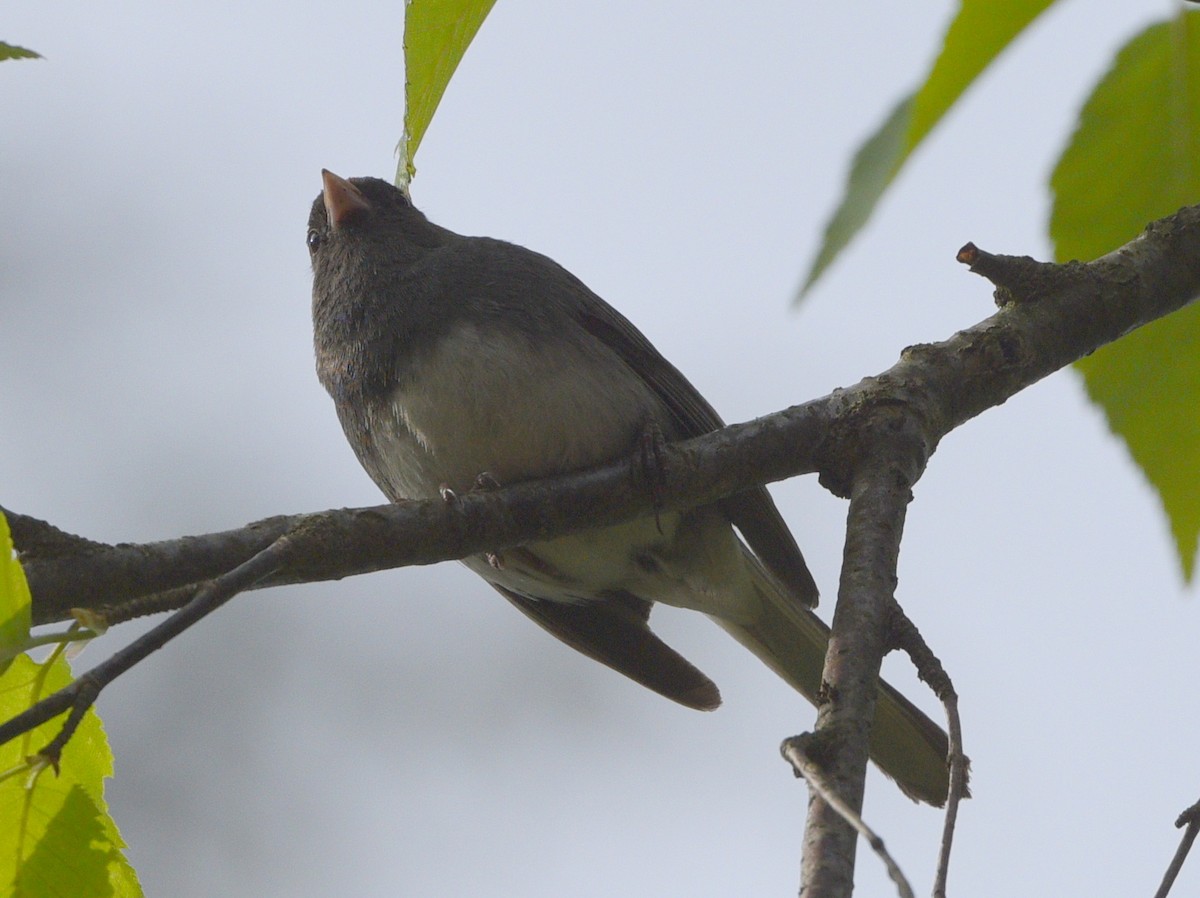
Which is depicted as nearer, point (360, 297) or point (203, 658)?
point (360, 297)

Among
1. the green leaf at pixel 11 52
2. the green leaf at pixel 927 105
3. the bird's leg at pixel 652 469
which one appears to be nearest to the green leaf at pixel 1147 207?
the green leaf at pixel 927 105

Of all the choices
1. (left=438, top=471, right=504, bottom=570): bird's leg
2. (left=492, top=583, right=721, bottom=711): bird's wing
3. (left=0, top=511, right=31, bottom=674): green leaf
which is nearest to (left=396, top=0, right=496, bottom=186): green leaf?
(left=0, top=511, right=31, bottom=674): green leaf

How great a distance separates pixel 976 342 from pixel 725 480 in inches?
19.2

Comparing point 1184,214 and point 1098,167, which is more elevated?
point 1184,214

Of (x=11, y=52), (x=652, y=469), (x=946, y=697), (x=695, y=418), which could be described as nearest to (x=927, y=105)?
(x=11, y=52)

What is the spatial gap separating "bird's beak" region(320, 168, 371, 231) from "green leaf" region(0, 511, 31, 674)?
3144 mm

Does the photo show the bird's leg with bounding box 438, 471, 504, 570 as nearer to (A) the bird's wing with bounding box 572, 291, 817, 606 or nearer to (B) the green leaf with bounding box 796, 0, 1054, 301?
(A) the bird's wing with bounding box 572, 291, 817, 606

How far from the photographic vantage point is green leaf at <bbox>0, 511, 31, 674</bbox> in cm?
108

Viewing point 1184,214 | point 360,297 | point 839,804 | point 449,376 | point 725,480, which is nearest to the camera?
point 839,804

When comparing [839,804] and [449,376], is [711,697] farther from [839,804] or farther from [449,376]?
[839,804]

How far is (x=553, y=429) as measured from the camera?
3188 millimetres

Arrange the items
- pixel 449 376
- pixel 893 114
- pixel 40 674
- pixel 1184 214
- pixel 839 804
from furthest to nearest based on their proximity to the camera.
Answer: pixel 449 376 → pixel 1184 214 → pixel 40 674 → pixel 839 804 → pixel 893 114

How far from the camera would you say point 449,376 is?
10.5ft

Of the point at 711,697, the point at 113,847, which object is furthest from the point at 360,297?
the point at 113,847
